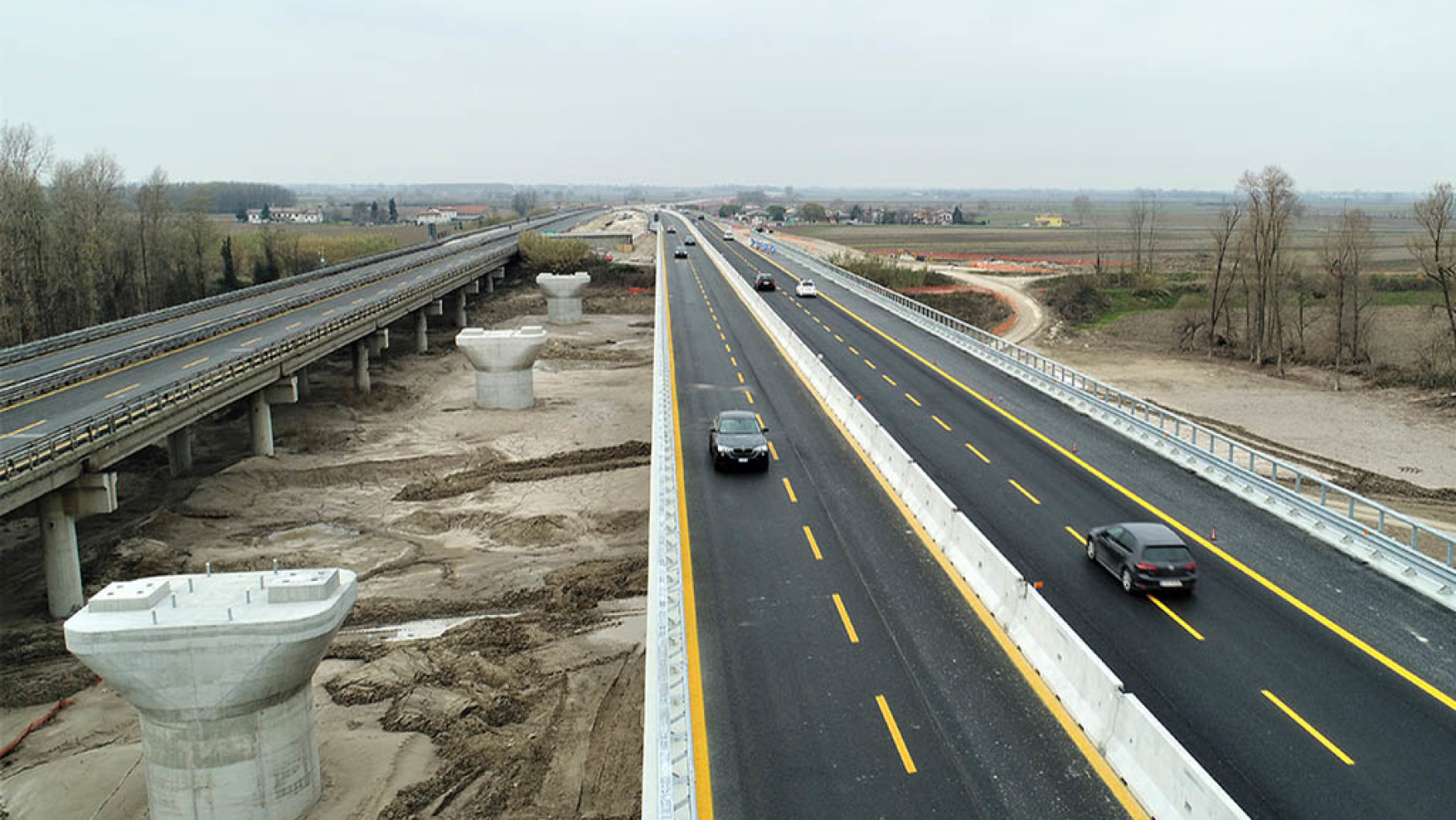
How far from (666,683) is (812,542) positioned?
8.75 m

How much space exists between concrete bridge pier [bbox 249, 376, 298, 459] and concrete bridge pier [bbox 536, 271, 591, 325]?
44.3 metres

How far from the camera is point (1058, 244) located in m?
182

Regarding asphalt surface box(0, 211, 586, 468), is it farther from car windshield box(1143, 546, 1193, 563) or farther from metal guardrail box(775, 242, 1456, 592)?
metal guardrail box(775, 242, 1456, 592)

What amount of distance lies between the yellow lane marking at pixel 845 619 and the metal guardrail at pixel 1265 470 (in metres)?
11.4

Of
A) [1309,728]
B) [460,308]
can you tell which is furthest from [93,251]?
[1309,728]

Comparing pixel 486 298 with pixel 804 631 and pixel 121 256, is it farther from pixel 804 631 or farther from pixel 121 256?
pixel 804 631

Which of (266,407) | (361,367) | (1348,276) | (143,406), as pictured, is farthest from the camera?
(1348,276)

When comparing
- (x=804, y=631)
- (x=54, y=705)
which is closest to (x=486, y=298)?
(x=54, y=705)

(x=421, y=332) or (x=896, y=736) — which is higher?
(x=421, y=332)

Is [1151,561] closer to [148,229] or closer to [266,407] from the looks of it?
[266,407]

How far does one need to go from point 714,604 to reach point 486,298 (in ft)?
287

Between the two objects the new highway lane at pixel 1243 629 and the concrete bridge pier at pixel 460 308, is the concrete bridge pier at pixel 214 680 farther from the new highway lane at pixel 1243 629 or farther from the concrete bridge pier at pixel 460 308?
the concrete bridge pier at pixel 460 308

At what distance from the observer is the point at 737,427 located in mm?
30062

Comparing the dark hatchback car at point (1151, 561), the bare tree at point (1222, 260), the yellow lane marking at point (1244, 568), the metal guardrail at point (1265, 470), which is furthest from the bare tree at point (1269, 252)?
the dark hatchback car at point (1151, 561)
